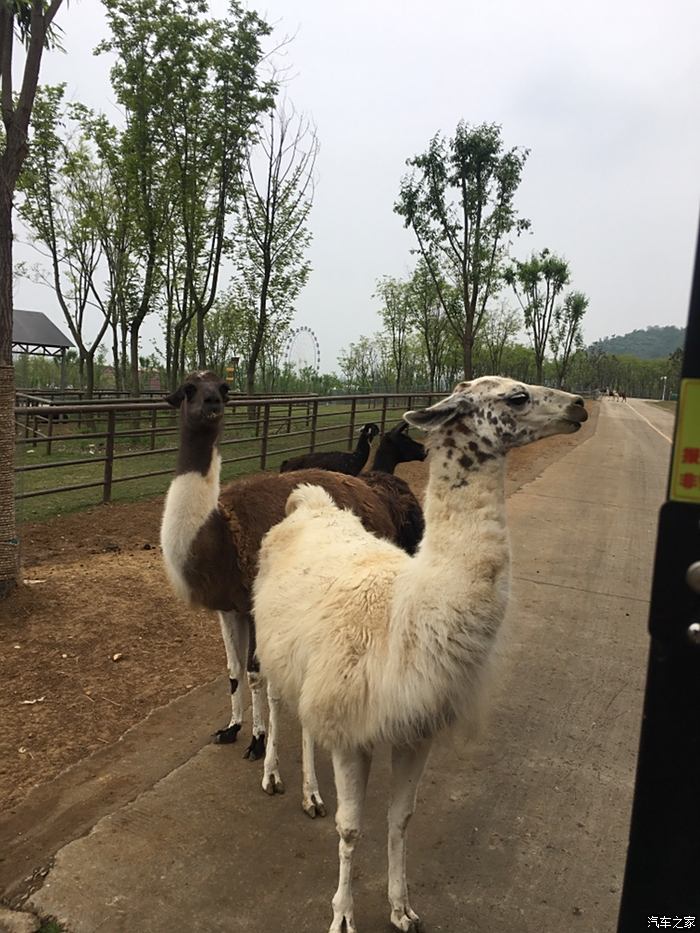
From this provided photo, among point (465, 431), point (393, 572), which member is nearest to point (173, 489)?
point (393, 572)

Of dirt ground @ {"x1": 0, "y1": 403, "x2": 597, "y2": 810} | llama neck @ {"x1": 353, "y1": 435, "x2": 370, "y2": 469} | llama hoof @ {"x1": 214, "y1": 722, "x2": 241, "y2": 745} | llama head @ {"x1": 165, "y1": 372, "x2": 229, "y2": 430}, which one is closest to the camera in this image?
dirt ground @ {"x1": 0, "y1": 403, "x2": 597, "y2": 810}

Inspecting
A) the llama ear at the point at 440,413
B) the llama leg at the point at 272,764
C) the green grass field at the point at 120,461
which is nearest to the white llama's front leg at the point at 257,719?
the llama leg at the point at 272,764

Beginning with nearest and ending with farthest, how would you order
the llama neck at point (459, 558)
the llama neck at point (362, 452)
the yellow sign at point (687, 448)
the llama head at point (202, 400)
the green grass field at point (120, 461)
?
1. the yellow sign at point (687, 448)
2. the llama neck at point (459, 558)
3. the llama head at point (202, 400)
4. the llama neck at point (362, 452)
5. the green grass field at point (120, 461)

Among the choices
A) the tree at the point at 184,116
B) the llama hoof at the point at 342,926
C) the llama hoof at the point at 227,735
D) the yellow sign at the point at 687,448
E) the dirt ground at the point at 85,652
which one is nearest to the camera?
the yellow sign at the point at 687,448

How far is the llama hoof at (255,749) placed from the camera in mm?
3027

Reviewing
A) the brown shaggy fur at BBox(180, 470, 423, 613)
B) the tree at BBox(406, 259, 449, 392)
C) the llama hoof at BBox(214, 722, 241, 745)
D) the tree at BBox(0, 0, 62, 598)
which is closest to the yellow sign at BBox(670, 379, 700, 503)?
the brown shaggy fur at BBox(180, 470, 423, 613)

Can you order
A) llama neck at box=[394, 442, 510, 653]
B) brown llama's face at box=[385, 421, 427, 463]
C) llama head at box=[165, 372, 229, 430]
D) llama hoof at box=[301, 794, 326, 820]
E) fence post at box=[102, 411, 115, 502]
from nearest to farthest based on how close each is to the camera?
llama neck at box=[394, 442, 510, 653] < llama hoof at box=[301, 794, 326, 820] < llama head at box=[165, 372, 229, 430] < brown llama's face at box=[385, 421, 427, 463] < fence post at box=[102, 411, 115, 502]

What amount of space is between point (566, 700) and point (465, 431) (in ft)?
7.89

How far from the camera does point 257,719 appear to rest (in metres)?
3.09

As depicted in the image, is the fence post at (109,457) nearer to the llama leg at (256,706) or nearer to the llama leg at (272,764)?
the llama leg at (256,706)

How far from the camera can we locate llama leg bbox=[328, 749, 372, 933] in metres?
2.06

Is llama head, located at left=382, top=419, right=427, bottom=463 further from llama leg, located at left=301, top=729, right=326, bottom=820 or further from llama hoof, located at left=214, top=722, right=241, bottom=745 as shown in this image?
llama leg, located at left=301, top=729, right=326, bottom=820

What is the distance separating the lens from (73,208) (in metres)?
16.6

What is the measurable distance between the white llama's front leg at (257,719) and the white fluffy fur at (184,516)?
518 mm
